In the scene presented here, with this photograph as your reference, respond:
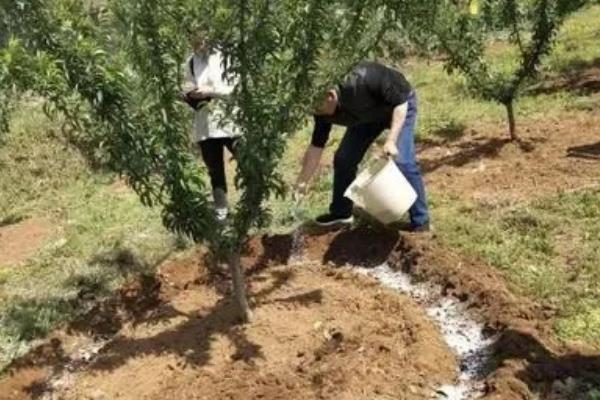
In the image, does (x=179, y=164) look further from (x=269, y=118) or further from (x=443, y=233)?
(x=443, y=233)

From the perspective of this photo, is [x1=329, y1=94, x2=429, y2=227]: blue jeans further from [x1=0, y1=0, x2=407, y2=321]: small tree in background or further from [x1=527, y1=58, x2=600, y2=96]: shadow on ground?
[x1=527, y1=58, x2=600, y2=96]: shadow on ground

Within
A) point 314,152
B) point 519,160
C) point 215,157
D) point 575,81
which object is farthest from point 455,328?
point 575,81

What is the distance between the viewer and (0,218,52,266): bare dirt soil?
689 centimetres

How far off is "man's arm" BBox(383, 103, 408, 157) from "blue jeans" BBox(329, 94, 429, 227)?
26 centimetres

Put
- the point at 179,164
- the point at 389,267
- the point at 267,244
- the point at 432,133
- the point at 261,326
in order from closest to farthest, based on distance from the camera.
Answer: the point at 179,164 < the point at 261,326 < the point at 389,267 < the point at 267,244 < the point at 432,133

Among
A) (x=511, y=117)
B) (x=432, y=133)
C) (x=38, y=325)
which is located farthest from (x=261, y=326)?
(x=432, y=133)

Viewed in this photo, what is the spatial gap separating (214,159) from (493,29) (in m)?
3.45

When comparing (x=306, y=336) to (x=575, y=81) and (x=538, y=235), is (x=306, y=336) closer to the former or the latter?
(x=538, y=235)

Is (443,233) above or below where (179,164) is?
below

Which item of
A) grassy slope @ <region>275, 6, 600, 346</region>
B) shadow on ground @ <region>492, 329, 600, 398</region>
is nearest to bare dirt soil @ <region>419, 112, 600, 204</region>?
grassy slope @ <region>275, 6, 600, 346</region>

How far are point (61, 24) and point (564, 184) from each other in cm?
409

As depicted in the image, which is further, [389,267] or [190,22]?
[389,267]

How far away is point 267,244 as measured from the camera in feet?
20.0

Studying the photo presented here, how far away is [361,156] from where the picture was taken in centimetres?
591
